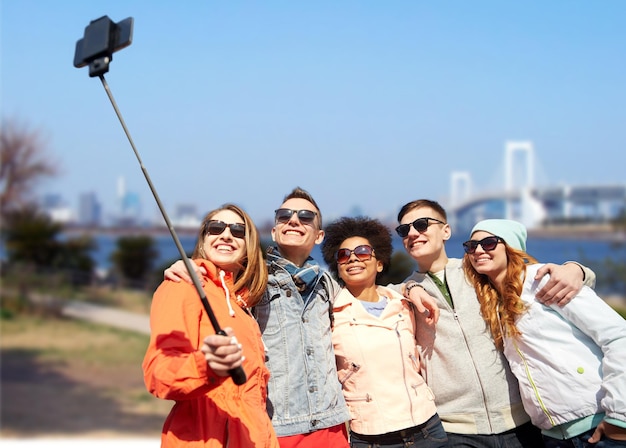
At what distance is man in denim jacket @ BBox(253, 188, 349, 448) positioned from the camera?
2.71 meters

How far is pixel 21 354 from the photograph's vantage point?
17.7m

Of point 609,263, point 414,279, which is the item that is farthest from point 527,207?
point 414,279

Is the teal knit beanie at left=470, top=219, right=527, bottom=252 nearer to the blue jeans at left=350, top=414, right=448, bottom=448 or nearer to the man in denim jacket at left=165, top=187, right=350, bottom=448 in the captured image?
the man in denim jacket at left=165, top=187, right=350, bottom=448

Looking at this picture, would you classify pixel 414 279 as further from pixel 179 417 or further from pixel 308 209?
pixel 179 417

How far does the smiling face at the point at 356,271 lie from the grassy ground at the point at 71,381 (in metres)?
10.2

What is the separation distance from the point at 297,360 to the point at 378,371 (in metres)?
0.38

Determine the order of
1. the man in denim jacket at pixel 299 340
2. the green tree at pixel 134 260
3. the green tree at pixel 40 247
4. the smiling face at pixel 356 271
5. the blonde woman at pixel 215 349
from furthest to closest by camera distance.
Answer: the green tree at pixel 134 260, the green tree at pixel 40 247, the smiling face at pixel 356 271, the man in denim jacket at pixel 299 340, the blonde woman at pixel 215 349

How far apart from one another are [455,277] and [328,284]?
2.00 ft

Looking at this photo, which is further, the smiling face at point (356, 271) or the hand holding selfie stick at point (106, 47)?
the smiling face at point (356, 271)

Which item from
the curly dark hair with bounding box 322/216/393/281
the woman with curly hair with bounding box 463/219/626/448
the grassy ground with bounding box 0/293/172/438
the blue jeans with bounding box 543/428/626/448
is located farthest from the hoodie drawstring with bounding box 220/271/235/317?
the grassy ground with bounding box 0/293/172/438

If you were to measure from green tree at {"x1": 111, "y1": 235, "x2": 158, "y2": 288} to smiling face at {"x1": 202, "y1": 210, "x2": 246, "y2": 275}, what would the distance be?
71.1ft

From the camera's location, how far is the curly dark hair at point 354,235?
10.9 feet

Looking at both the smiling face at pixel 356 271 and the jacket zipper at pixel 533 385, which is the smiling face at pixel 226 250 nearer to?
the smiling face at pixel 356 271

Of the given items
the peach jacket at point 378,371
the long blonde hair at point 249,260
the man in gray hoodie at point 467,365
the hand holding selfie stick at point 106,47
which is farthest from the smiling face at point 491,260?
the hand holding selfie stick at point 106,47
